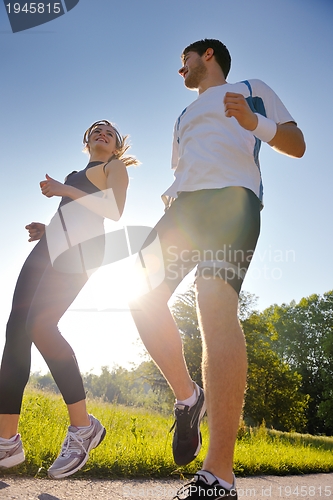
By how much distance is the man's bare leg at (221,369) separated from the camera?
147 centimetres

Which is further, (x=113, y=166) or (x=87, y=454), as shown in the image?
(x=113, y=166)

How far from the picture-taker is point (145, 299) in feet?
7.00

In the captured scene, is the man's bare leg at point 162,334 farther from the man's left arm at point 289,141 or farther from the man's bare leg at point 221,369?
the man's left arm at point 289,141

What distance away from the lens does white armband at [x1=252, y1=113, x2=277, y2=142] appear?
1.94m

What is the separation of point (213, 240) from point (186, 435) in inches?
41.1

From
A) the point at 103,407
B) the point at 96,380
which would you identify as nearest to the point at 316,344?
the point at 103,407

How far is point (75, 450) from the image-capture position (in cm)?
237

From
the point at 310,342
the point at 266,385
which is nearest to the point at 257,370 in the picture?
the point at 266,385

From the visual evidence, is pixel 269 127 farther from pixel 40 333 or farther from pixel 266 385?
pixel 266 385

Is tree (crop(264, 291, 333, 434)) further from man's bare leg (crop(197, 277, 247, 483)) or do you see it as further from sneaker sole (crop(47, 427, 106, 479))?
man's bare leg (crop(197, 277, 247, 483))

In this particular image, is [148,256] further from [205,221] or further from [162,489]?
[162,489]

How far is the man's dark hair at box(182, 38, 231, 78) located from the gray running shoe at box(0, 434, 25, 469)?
275 cm

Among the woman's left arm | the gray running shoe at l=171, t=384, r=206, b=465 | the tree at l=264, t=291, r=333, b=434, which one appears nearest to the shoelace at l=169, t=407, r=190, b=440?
the gray running shoe at l=171, t=384, r=206, b=465

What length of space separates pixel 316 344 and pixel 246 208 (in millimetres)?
48596
